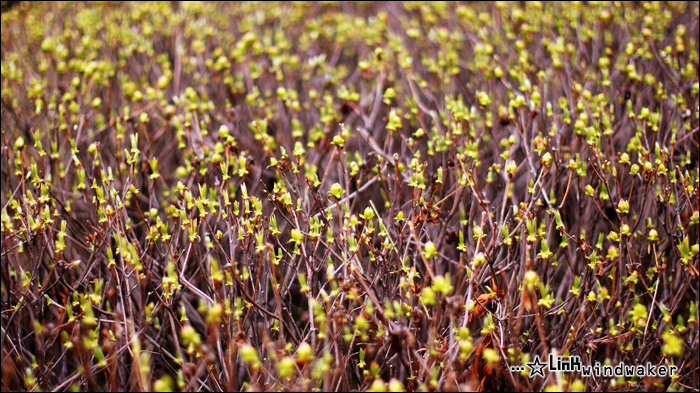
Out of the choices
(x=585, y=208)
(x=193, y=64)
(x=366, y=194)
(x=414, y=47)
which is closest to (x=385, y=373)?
(x=366, y=194)

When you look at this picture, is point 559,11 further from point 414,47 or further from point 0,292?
point 0,292

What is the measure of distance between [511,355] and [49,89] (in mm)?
3121

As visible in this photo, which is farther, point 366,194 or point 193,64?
point 193,64

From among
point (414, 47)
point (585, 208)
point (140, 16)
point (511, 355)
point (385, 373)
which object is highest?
point (140, 16)

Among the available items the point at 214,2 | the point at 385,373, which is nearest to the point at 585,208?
the point at 385,373

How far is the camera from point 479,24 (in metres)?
4.14

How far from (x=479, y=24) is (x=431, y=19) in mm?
619

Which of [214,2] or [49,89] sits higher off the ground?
[214,2]

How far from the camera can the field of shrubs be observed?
5.54 feet

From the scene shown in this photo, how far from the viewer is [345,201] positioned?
207 centimetres

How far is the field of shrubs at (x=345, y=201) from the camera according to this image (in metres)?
1.69

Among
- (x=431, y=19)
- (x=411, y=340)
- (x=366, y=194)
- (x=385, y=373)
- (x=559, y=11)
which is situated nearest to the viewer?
(x=411, y=340)

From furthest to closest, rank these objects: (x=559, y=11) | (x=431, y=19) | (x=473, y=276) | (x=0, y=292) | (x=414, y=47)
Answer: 1. (x=414, y=47)
2. (x=559, y=11)
3. (x=431, y=19)
4. (x=0, y=292)
5. (x=473, y=276)

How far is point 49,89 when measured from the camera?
3.27m
